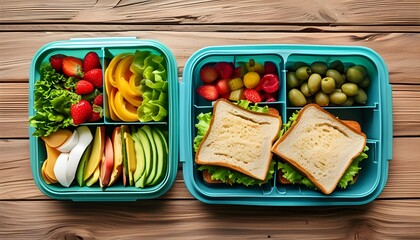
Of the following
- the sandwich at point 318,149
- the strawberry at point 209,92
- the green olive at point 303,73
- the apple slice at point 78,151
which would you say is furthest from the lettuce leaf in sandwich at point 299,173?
the apple slice at point 78,151

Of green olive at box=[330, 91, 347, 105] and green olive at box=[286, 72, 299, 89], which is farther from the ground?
green olive at box=[286, 72, 299, 89]

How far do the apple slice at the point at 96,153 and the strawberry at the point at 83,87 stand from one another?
106 mm

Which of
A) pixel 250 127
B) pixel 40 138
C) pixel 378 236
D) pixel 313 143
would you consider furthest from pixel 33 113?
pixel 378 236

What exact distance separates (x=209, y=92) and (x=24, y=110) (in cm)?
56

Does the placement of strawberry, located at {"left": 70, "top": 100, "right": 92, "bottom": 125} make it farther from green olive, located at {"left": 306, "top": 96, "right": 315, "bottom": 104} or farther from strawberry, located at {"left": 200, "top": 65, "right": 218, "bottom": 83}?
green olive, located at {"left": 306, "top": 96, "right": 315, "bottom": 104}

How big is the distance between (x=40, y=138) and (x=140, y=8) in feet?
1.56

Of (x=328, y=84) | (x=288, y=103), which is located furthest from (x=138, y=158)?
(x=328, y=84)

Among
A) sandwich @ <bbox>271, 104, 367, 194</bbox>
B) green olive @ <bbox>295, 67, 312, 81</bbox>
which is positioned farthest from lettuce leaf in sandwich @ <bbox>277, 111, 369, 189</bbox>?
green olive @ <bbox>295, 67, 312, 81</bbox>

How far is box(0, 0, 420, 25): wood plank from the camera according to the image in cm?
131

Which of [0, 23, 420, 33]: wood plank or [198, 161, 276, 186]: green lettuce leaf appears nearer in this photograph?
[198, 161, 276, 186]: green lettuce leaf

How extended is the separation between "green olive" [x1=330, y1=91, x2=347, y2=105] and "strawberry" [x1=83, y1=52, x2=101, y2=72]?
26.4 inches

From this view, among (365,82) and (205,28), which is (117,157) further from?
(365,82)

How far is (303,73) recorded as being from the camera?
1.21m

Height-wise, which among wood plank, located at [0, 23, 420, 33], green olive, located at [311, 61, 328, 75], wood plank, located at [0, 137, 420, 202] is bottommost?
wood plank, located at [0, 137, 420, 202]
